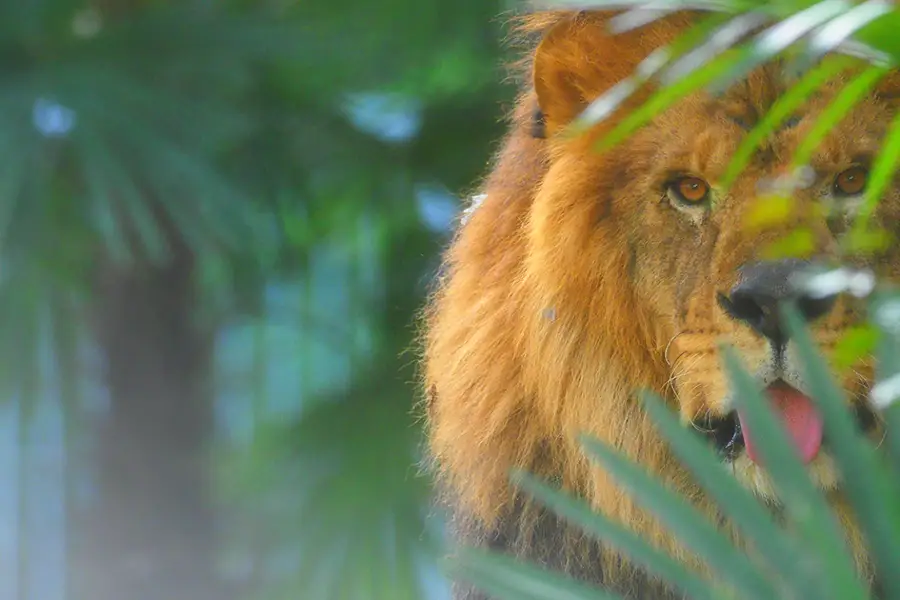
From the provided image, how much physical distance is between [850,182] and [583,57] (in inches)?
10.4

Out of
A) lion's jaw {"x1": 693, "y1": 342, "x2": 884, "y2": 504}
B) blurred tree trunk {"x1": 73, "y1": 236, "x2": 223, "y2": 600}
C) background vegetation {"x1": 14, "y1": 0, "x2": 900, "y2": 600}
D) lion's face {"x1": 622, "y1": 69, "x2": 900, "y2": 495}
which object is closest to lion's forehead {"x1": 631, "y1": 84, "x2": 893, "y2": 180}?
lion's face {"x1": 622, "y1": 69, "x2": 900, "y2": 495}

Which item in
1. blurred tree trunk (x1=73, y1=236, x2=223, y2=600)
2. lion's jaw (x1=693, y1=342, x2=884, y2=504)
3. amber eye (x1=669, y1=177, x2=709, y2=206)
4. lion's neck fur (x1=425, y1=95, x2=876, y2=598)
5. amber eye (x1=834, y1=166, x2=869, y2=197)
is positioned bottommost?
blurred tree trunk (x1=73, y1=236, x2=223, y2=600)

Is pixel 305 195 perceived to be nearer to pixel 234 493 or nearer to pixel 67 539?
pixel 234 493

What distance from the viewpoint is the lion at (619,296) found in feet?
3.03

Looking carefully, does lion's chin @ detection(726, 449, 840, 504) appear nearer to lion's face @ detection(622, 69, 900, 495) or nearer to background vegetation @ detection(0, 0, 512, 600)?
lion's face @ detection(622, 69, 900, 495)

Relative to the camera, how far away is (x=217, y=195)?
7.38 feet

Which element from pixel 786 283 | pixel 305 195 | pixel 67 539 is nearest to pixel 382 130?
pixel 305 195

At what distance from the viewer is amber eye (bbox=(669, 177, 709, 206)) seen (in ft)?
3.33

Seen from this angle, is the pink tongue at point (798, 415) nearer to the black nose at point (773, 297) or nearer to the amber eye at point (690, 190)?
the black nose at point (773, 297)

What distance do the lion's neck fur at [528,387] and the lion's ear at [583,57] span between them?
2.4 inches

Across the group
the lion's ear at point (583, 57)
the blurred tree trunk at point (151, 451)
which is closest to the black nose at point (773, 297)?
the lion's ear at point (583, 57)

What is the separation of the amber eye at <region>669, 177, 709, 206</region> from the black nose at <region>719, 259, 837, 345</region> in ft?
0.40

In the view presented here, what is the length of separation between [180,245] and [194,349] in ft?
1.15

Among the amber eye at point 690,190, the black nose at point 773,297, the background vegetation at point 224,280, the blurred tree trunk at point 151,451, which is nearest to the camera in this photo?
the black nose at point 773,297
